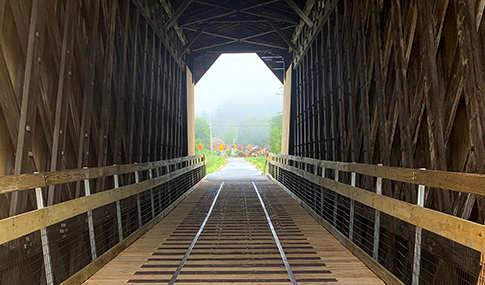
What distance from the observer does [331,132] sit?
25.9ft

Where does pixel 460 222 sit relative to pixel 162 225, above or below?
above

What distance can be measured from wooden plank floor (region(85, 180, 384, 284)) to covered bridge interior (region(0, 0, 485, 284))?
0.22m

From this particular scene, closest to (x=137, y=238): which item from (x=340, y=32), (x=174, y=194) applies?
(x=174, y=194)

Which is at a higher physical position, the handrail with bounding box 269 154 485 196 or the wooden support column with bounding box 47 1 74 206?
the wooden support column with bounding box 47 1 74 206

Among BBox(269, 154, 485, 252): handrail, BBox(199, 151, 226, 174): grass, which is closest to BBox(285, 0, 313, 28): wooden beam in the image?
BBox(269, 154, 485, 252): handrail

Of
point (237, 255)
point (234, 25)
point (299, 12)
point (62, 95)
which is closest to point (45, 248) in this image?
point (62, 95)

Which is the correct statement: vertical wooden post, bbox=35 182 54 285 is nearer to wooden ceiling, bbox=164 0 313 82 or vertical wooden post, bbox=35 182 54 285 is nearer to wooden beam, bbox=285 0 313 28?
wooden ceiling, bbox=164 0 313 82

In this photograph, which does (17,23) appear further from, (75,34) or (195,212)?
(195,212)

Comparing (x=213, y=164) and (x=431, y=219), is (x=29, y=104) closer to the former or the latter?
(x=431, y=219)

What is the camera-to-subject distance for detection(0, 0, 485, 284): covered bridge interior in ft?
9.86

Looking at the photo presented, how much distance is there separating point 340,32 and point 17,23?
5.32m

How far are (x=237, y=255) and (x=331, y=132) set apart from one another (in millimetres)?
4124

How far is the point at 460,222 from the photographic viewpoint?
94.8 inches

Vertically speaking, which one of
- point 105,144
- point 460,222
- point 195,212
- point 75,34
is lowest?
point 195,212
